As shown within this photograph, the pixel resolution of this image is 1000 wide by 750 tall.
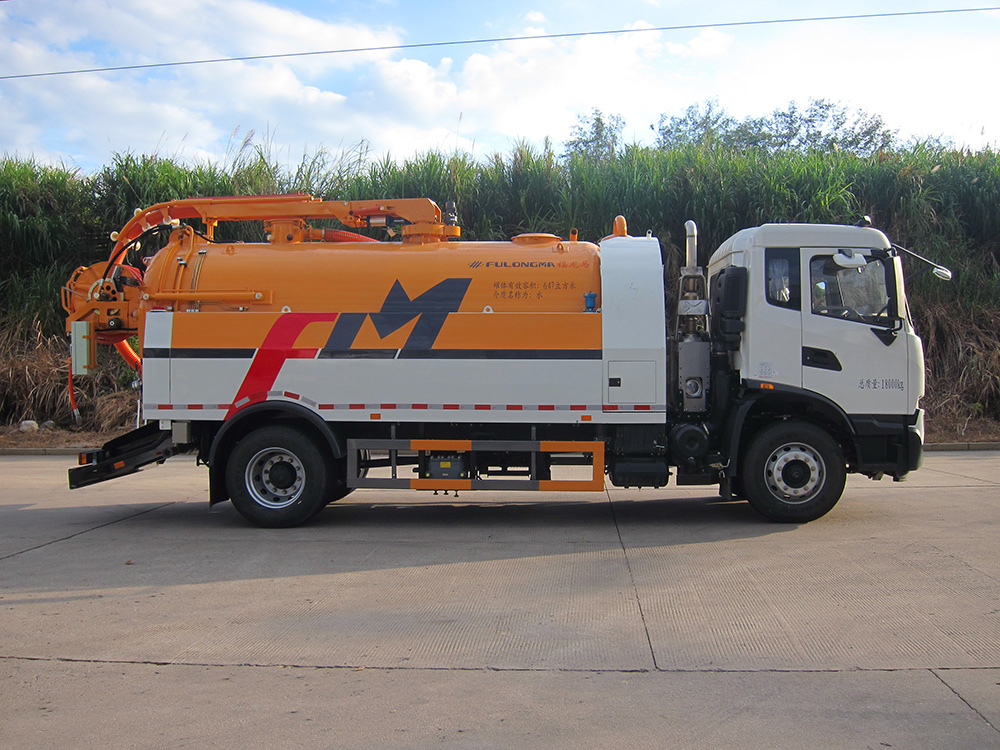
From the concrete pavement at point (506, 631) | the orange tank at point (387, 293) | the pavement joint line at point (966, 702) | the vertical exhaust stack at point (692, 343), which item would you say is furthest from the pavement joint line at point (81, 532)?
the pavement joint line at point (966, 702)

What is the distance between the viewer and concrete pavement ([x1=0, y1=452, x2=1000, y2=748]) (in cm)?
380

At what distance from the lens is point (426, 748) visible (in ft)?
11.7

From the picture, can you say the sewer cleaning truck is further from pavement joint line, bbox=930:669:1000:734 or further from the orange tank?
pavement joint line, bbox=930:669:1000:734

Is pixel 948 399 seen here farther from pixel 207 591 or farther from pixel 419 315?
pixel 207 591

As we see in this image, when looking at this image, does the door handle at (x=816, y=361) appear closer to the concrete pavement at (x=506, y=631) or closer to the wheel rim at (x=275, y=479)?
the concrete pavement at (x=506, y=631)

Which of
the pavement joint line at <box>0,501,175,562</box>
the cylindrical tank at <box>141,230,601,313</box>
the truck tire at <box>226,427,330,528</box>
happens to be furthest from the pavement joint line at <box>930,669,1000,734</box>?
the pavement joint line at <box>0,501,175,562</box>

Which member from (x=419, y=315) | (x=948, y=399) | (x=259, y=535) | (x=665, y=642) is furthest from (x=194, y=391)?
(x=948, y=399)

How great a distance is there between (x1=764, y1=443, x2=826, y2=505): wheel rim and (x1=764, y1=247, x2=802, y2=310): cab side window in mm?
1423

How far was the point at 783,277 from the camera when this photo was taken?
818 centimetres

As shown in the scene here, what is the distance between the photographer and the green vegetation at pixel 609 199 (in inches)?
715

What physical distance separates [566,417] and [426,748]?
15.9ft

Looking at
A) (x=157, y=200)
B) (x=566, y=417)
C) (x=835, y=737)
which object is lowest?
(x=835, y=737)

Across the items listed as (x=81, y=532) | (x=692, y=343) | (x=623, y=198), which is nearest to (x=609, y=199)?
(x=623, y=198)

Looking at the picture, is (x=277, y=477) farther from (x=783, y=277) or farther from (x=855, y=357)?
(x=855, y=357)
